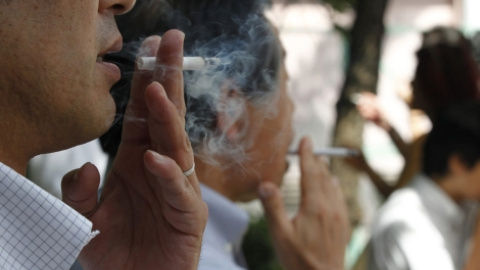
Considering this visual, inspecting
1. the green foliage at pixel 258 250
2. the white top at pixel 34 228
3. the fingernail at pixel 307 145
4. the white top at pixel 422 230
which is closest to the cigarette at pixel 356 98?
the green foliage at pixel 258 250

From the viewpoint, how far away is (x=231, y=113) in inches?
73.7

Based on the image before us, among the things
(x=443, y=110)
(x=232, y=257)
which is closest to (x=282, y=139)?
(x=232, y=257)

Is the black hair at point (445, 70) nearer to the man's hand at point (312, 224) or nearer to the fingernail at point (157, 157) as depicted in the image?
the man's hand at point (312, 224)

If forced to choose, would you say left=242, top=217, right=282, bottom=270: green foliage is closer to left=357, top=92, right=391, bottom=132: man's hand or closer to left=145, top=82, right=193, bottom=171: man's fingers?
left=357, top=92, right=391, bottom=132: man's hand

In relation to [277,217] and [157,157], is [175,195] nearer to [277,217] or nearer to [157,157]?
[157,157]

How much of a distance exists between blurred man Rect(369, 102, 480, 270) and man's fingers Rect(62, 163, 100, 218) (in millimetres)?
1631

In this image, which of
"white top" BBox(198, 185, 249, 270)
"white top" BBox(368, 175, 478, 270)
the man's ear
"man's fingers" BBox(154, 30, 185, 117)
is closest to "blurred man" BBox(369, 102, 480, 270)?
"white top" BBox(368, 175, 478, 270)

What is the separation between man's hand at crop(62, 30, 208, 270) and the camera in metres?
1.30

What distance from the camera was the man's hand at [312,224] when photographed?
7.82ft

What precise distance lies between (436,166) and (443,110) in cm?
26

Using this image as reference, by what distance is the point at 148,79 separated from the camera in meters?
1.40

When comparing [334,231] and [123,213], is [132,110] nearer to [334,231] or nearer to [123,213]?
[123,213]

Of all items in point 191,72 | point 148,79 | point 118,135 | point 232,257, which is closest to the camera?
point 148,79

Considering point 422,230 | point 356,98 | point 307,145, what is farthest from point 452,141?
point 356,98
